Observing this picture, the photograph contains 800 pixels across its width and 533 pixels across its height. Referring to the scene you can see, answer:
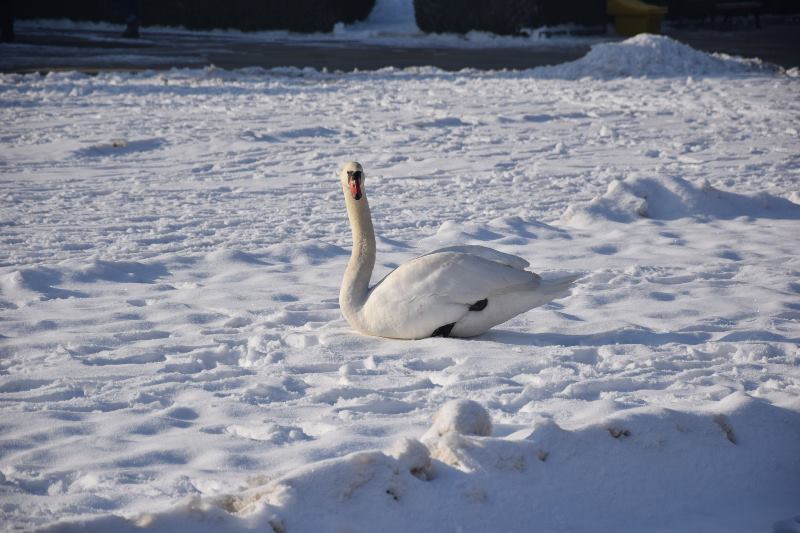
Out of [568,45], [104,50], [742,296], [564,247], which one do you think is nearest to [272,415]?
[742,296]

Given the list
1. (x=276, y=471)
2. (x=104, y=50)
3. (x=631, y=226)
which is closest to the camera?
(x=276, y=471)

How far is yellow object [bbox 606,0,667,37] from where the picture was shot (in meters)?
30.6

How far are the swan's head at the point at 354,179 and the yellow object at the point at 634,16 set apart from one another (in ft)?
88.5

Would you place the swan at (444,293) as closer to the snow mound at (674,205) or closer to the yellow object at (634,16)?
the snow mound at (674,205)

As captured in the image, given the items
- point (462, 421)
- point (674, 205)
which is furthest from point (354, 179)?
point (674, 205)

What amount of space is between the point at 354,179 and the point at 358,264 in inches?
17.9

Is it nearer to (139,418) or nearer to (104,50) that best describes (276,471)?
(139,418)

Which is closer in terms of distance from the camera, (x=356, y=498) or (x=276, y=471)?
(x=356, y=498)

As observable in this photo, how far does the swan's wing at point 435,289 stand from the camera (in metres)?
4.88

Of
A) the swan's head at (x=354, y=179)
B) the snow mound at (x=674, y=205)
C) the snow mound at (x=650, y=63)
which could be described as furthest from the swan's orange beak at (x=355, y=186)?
the snow mound at (x=650, y=63)

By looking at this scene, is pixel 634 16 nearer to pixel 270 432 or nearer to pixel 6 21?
pixel 6 21

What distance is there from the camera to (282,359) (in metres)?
4.97

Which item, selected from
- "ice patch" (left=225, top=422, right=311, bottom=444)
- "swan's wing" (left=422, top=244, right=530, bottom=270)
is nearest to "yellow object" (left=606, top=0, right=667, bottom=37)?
"swan's wing" (left=422, top=244, right=530, bottom=270)

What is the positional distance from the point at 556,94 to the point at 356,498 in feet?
46.9
